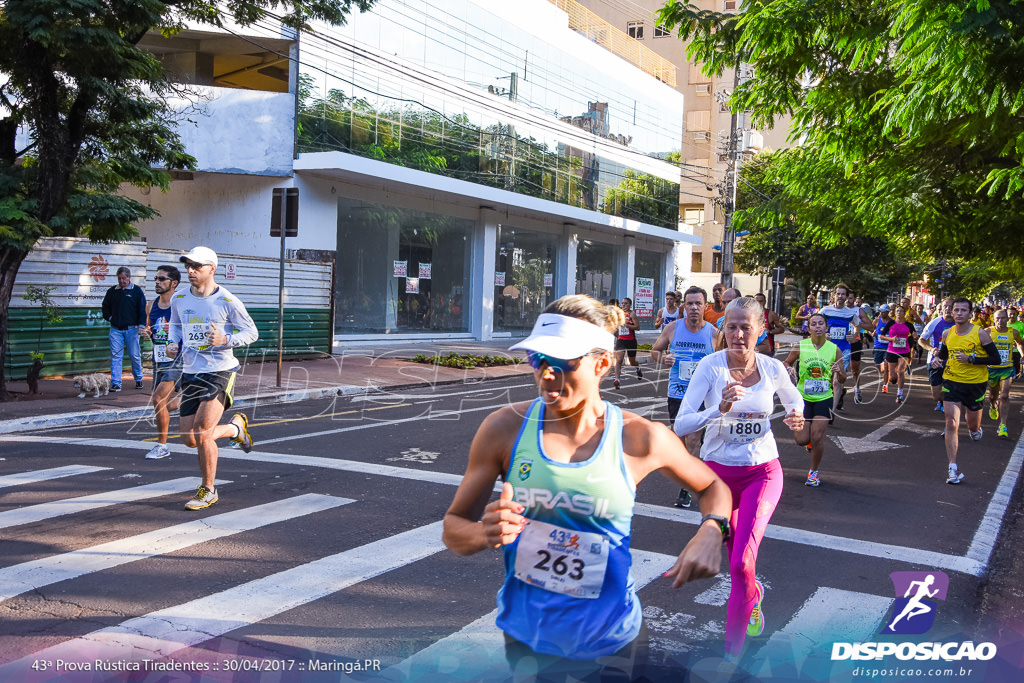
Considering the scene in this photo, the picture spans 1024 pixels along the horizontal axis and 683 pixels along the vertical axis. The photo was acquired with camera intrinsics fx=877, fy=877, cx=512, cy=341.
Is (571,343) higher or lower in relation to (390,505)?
higher

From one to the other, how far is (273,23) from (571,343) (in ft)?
71.7

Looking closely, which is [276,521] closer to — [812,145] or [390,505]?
[390,505]

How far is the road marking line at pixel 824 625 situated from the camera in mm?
4520

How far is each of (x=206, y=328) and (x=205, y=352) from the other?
0.20 m

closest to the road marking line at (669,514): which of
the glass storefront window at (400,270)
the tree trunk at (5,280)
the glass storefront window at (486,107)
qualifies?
the tree trunk at (5,280)

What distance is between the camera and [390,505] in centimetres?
730

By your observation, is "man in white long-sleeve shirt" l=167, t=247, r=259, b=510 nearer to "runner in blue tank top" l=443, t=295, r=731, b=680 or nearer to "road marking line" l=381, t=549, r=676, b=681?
"road marking line" l=381, t=549, r=676, b=681

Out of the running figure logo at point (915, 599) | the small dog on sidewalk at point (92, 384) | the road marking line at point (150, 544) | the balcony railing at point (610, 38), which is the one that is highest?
the balcony railing at point (610, 38)

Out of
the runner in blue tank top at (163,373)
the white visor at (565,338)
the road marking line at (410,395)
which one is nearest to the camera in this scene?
the white visor at (565,338)

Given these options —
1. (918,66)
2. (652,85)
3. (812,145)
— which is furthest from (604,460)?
(652,85)

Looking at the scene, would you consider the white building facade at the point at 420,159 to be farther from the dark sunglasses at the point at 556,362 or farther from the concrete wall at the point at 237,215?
the dark sunglasses at the point at 556,362

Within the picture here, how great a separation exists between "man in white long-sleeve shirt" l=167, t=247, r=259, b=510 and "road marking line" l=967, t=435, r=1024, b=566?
5897 mm

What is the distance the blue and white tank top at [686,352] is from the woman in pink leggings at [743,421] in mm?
3026

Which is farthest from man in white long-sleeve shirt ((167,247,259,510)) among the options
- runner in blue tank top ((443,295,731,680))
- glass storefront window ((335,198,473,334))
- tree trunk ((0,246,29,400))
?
glass storefront window ((335,198,473,334))
